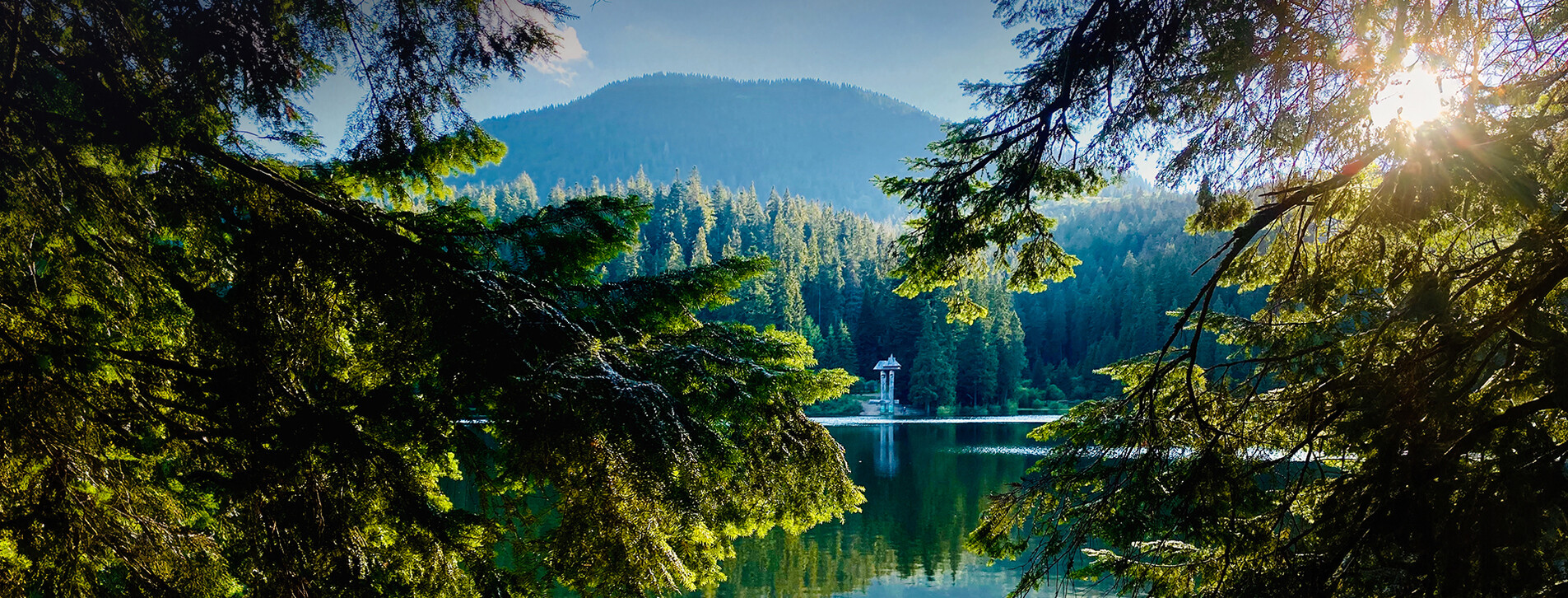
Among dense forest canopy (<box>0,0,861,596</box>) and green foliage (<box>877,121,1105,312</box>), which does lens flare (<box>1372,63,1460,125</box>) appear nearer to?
green foliage (<box>877,121,1105,312</box>)

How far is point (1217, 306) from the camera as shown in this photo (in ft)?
181

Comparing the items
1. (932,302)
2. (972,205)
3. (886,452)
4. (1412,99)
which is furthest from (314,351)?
(932,302)

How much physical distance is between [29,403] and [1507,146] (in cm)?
486

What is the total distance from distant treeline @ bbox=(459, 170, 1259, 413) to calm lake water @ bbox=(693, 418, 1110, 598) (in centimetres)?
1815

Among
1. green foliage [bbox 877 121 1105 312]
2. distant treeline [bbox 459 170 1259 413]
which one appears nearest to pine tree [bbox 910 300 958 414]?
distant treeline [bbox 459 170 1259 413]

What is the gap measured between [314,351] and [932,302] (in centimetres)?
4119

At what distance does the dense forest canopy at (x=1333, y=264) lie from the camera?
8.38 ft

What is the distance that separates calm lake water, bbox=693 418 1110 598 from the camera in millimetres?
14234

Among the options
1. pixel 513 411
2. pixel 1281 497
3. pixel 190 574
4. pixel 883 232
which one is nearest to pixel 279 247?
pixel 190 574

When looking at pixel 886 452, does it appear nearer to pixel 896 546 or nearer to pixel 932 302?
pixel 932 302

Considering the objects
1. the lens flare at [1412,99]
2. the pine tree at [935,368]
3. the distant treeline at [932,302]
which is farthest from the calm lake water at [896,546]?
the pine tree at [935,368]

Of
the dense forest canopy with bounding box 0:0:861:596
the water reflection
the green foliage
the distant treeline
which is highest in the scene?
the distant treeline

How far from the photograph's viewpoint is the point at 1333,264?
3.83m

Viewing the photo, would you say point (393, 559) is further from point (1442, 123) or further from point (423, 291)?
point (1442, 123)
